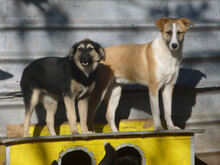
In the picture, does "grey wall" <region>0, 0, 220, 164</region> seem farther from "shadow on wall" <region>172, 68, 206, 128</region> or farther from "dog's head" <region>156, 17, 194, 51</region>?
"dog's head" <region>156, 17, 194, 51</region>

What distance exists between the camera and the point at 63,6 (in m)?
6.18

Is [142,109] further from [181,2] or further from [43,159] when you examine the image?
[43,159]

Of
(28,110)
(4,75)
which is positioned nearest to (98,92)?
(28,110)

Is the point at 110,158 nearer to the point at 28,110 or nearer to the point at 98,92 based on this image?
the point at 28,110

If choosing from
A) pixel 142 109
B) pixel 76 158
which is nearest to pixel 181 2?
pixel 142 109

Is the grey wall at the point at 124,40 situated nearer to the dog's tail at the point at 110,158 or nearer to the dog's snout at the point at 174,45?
the dog's snout at the point at 174,45

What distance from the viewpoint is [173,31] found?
206 inches

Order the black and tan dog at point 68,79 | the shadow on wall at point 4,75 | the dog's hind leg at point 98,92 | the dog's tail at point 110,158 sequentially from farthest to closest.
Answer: the shadow on wall at point 4,75 < the dog's hind leg at point 98,92 < the black and tan dog at point 68,79 < the dog's tail at point 110,158

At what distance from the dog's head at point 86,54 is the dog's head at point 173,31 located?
892 millimetres

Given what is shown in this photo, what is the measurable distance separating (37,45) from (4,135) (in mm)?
1452

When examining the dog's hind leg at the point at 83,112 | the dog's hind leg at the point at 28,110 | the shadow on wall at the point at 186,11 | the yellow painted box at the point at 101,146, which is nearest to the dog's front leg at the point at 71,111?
the dog's hind leg at the point at 83,112

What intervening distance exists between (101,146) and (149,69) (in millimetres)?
1318

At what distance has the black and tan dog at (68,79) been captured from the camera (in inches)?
199

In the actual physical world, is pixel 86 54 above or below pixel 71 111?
above
